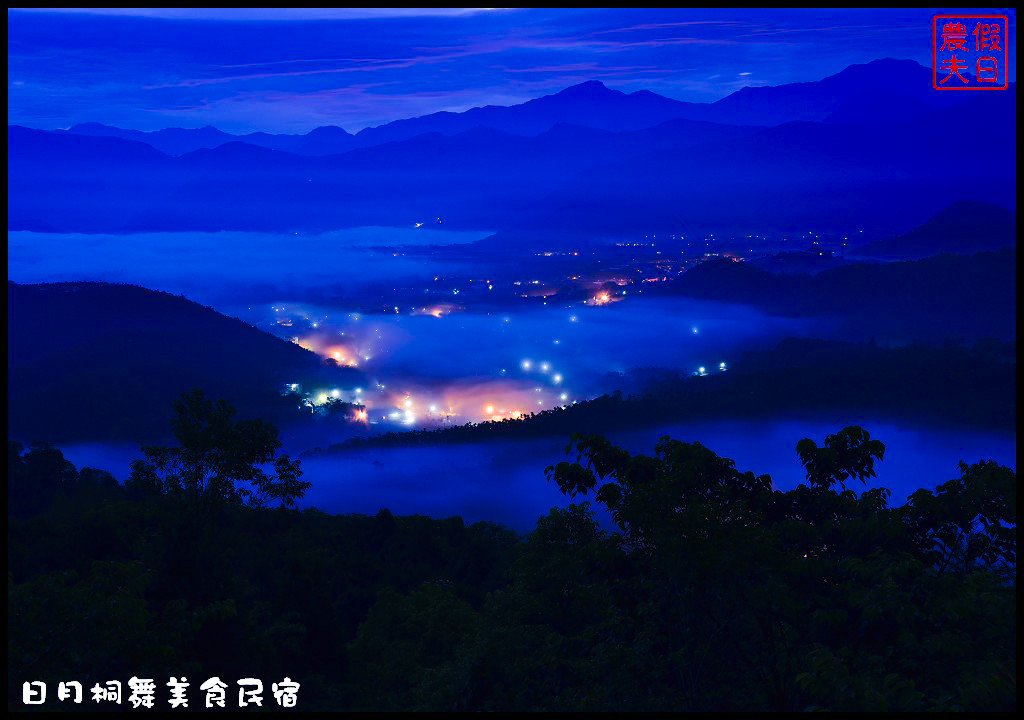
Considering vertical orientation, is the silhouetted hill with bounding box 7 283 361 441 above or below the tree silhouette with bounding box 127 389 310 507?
above

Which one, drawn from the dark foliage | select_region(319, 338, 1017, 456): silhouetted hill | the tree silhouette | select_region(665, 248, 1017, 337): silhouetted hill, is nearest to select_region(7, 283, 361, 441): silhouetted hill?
select_region(319, 338, 1017, 456): silhouetted hill

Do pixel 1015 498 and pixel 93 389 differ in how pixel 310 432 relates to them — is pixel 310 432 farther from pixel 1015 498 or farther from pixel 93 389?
pixel 1015 498

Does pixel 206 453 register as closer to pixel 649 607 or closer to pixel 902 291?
pixel 649 607

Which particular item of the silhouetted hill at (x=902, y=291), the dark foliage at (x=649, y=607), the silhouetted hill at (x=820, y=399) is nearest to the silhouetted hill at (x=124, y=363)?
the silhouetted hill at (x=820, y=399)

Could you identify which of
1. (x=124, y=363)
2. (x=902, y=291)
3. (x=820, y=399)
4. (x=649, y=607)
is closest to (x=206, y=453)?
(x=649, y=607)

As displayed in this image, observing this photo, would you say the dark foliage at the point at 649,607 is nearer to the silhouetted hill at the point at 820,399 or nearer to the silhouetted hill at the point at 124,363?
the silhouetted hill at the point at 820,399

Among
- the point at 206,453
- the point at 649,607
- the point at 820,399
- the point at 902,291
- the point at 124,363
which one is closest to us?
the point at 649,607

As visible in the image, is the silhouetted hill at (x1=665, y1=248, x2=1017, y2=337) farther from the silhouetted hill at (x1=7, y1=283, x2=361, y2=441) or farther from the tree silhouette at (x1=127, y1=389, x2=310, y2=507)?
the tree silhouette at (x1=127, y1=389, x2=310, y2=507)

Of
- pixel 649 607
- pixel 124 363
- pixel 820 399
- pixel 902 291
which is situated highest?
pixel 902 291

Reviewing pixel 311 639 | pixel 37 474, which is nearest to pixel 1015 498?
pixel 311 639
